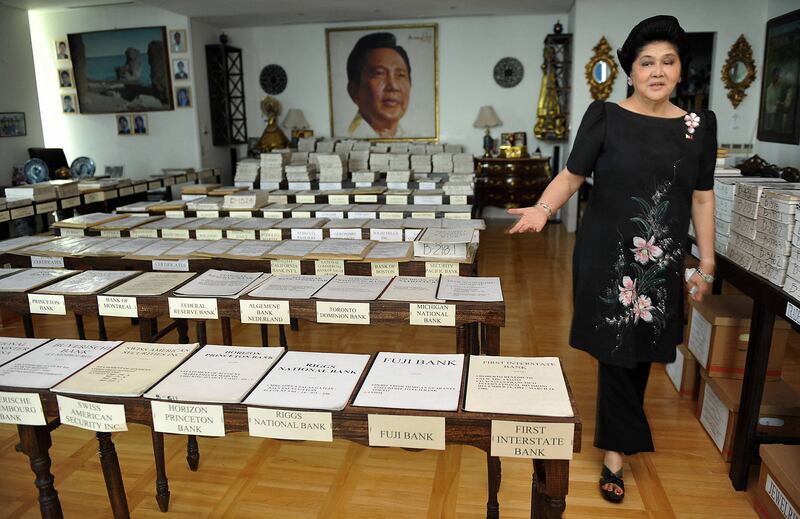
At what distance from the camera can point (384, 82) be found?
29.7ft

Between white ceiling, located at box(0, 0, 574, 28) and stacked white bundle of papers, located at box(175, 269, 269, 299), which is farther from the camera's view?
white ceiling, located at box(0, 0, 574, 28)

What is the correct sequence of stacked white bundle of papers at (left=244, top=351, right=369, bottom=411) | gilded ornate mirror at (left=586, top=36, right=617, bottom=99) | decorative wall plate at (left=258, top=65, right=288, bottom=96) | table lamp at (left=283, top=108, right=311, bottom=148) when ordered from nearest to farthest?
stacked white bundle of papers at (left=244, top=351, right=369, bottom=411), gilded ornate mirror at (left=586, top=36, right=617, bottom=99), table lamp at (left=283, top=108, right=311, bottom=148), decorative wall plate at (left=258, top=65, right=288, bottom=96)

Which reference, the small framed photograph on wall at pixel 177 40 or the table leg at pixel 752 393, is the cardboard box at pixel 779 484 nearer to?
the table leg at pixel 752 393

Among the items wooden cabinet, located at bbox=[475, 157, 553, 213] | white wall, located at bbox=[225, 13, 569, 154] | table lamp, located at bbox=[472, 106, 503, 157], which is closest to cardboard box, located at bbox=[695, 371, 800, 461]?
wooden cabinet, located at bbox=[475, 157, 553, 213]

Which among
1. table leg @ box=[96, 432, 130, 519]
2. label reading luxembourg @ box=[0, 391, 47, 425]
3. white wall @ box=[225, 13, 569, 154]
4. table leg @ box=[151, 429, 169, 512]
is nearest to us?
label reading luxembourg @ box=[0, 391, 47, 425]

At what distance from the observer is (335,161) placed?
5.09 meters

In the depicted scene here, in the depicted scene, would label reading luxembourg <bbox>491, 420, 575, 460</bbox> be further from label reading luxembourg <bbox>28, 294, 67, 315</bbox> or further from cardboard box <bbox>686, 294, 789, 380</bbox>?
cardboard box <bbox>686, 294, 789, 380</bbox>

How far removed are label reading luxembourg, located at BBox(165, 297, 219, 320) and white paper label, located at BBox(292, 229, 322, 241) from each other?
1311 millimetres

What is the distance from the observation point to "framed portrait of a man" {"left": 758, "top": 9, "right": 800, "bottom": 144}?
586 centimetres

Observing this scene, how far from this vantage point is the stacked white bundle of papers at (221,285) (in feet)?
6.88

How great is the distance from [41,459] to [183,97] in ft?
25.9

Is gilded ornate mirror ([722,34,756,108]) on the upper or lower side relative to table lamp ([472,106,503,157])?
upper

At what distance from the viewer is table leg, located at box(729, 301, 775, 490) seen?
7.32ft

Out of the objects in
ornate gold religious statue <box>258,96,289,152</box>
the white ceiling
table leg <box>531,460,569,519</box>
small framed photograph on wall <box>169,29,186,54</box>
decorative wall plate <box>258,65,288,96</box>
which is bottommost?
table leg <box>531,460,569,519</box>
